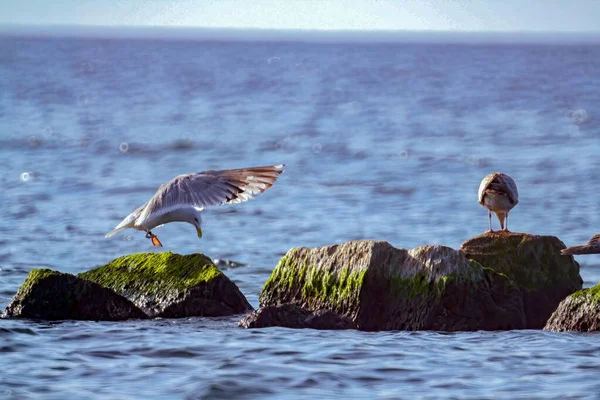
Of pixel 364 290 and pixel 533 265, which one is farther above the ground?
pixel 533 265

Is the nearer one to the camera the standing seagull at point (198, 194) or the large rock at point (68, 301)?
the large rock at point (68, 301)

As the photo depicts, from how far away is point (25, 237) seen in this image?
15.9 meters

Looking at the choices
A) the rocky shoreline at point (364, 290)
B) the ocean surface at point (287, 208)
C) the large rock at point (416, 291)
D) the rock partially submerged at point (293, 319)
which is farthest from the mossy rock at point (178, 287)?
the large rock at point (416, 291)

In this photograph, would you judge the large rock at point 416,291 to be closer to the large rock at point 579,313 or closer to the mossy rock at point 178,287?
the large rock at point 579,313

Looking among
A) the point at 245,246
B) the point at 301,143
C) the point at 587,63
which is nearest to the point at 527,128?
the point at 301,143

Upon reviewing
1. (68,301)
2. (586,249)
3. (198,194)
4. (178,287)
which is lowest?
(68,301)

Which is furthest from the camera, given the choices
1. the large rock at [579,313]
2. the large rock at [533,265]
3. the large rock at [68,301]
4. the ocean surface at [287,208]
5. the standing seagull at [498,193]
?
the standing seagull at [498,193]

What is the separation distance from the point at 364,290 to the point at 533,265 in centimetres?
162

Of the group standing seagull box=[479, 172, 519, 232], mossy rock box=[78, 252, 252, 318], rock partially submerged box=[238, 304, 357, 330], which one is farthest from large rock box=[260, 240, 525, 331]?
standing seagull box=[479, 172, 519, 232]

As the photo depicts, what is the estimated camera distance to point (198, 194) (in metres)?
10.4

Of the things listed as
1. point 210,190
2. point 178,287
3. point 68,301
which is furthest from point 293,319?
point 68,301

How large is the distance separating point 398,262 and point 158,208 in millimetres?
2244

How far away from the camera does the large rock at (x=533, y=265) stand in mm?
10031

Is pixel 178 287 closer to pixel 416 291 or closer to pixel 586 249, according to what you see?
pixel 416 291
